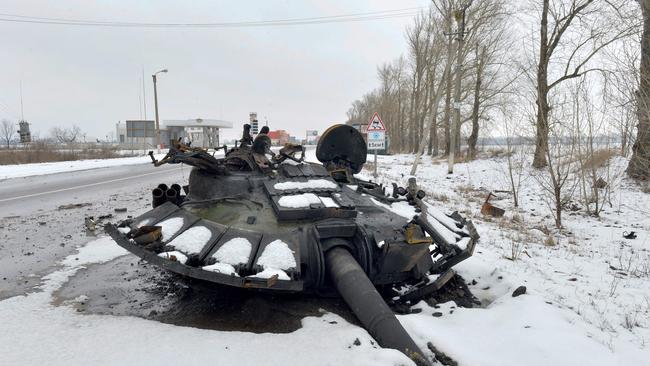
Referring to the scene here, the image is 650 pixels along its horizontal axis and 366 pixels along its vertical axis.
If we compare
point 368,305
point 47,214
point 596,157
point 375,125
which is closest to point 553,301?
point 368,305

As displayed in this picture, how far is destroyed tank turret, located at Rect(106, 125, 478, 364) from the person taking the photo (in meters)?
3.61

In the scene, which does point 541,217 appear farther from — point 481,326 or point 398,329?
point 398,329

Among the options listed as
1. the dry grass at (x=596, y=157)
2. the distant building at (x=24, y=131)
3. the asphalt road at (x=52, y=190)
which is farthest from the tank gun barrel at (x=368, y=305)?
the distant building at (x=24, y=131)

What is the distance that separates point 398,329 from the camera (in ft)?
11.1

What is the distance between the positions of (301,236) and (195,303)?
4.20ft

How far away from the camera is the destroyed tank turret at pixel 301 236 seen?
361 cm

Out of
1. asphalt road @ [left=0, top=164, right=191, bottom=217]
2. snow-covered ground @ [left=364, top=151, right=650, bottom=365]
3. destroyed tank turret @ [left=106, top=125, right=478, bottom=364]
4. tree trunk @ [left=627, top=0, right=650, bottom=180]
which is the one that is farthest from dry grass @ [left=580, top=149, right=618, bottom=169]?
asphalt road @ [left=0, top=164, right=191, bottom=217]

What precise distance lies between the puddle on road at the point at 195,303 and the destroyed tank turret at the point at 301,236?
11.8 inches

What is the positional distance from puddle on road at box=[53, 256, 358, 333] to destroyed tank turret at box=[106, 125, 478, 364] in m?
0.30

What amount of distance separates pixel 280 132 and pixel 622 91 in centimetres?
6765

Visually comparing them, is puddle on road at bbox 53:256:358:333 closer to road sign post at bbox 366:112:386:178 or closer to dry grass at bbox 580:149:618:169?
dry grass at bbox 580:149:618:169

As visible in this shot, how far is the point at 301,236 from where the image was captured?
407 cm

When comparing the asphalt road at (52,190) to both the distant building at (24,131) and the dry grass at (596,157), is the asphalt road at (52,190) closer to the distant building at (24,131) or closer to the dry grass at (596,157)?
the dry grass at (596,157)

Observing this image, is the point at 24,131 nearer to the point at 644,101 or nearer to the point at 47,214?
the point at 47,214
